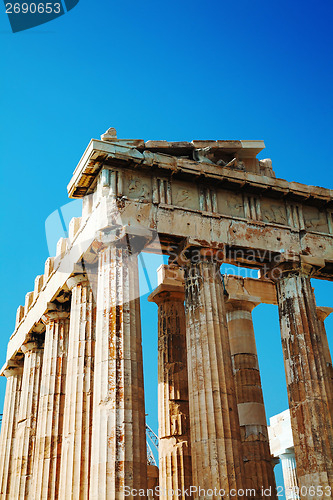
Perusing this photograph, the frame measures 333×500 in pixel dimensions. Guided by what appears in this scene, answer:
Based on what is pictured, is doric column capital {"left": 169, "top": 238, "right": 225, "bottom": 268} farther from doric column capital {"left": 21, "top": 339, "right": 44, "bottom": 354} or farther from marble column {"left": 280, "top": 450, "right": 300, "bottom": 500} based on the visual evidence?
marble column {"left": 280, "top": 450, "right": 300, "bottom": 500}

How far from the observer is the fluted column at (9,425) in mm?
29344

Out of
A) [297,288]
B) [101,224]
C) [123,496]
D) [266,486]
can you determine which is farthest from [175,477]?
[101,224]

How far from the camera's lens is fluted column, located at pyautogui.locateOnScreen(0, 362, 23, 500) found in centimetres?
2934

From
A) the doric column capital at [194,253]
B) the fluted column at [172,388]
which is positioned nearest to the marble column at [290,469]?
the fluted column at [172,388]

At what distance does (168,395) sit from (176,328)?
2.91 metres

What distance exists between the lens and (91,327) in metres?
22.5

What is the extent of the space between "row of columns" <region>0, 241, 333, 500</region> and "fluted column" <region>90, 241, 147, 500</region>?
0.11 feet

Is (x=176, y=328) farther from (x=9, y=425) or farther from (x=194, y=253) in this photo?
(x=9, y=425)

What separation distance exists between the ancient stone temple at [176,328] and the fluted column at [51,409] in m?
0.05

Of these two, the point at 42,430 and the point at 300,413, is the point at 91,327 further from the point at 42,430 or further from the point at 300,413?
the point at 300,413

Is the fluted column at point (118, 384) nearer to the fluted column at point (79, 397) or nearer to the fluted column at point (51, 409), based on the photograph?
the fluted column at point (79, 397)

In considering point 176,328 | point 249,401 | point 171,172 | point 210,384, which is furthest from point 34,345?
point 210,384

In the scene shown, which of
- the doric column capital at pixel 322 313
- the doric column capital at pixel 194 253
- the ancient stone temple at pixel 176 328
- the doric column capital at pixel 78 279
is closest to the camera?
the ancient stone temple at pixel 176 328

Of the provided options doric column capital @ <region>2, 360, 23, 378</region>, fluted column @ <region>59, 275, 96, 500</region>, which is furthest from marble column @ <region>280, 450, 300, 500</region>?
fluted column @ <region>59, 275, 96, 500</region>
